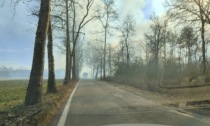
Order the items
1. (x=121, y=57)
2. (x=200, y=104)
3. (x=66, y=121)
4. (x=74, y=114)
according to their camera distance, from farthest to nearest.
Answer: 1. (x=121, y=57)
2. (x=200, y=104)
3. (x=74, y=114)
4. (x=66, y=121)

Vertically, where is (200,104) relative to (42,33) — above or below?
below

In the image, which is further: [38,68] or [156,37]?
[156,37]

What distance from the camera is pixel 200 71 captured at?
1523 inches

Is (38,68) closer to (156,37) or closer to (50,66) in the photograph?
(50,66)

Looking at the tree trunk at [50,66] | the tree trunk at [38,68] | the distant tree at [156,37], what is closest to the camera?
the tree trunk at [38,68]

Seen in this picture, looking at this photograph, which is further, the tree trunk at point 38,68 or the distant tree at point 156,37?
the distant tree at point 156,37

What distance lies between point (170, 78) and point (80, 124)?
30.1m

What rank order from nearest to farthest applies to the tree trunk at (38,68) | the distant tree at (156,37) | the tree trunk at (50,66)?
the tree trunk at (38,68), the tree trunk at (50,66), the distant tree at (156,37)

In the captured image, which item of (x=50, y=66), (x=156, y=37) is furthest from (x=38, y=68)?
(x=156, y=37)

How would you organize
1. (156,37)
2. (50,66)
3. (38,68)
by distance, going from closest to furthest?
1. (38,68)
2. (50,66)
3. (156,37)

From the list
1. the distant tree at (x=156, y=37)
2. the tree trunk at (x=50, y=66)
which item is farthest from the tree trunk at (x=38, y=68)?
the distant tree at (x=156, y=37)

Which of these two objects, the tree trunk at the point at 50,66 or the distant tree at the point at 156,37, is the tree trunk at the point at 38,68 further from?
the distant tree at the point at 156,37

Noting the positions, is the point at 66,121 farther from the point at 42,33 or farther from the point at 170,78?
the point at 170,78

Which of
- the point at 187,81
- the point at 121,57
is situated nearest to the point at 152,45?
the point at 121,57
